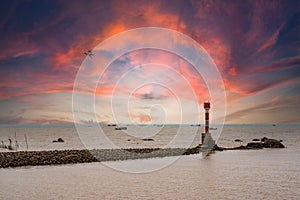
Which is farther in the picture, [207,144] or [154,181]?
[207,144]

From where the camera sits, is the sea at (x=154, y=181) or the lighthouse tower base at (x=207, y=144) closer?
the sea at (x=154, y=181)

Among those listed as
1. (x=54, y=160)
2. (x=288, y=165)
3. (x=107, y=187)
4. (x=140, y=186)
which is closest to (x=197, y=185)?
(x=140, y=186)

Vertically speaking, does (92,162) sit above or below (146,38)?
below

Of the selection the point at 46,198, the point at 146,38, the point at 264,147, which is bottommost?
the point at 46,198

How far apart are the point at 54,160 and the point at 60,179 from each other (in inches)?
409

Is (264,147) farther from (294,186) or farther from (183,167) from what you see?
(294,186)

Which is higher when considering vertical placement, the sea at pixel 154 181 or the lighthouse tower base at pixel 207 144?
the lighthouse tower base at pixel 207 144

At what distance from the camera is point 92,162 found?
108 ft

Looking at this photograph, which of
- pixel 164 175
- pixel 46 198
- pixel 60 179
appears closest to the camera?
pixel 46 198

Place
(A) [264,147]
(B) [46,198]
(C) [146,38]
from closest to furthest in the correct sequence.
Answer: (B) [46,198]
(C) [146,38]
(A) [264,147]

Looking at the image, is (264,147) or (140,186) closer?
(140,186)

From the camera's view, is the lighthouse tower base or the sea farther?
the lighthouse tower base

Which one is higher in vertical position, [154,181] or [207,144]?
[207,144]

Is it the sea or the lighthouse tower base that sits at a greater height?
the lighthouse tower base
